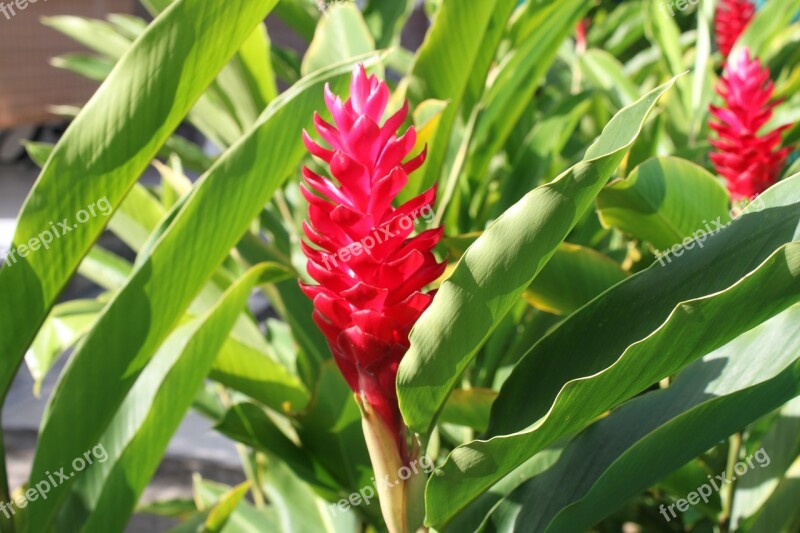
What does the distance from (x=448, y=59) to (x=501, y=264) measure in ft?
1.84

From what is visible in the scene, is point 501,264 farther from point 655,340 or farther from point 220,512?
point 220,512

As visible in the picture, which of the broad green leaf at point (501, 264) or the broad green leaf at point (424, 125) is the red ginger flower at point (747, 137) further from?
the broad green leaf at point (501, 264)

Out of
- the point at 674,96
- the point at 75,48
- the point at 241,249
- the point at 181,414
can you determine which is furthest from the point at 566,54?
the point at 75,48

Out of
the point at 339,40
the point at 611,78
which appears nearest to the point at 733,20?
the point at 611,78

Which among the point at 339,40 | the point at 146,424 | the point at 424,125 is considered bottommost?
the point at 146,424

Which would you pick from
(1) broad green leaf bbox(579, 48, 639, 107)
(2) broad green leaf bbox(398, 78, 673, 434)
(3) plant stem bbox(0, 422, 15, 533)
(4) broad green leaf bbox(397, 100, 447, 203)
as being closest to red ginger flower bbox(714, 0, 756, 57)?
(1) broad green leaf bbox(579, 48, 639, 107)

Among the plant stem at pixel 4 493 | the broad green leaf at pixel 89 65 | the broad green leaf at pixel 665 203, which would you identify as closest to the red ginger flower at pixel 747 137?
the broad green leaf at pixel 665 203

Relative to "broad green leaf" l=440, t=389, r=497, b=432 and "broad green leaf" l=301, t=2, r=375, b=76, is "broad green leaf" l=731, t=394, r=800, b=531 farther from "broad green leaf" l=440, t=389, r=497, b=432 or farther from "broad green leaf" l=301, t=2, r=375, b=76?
"broad green leaf" l=301, t=2, r=375, b=76

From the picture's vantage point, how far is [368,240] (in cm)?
57

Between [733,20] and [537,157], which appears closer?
[537,157]

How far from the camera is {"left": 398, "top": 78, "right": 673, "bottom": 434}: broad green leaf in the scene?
21.1 inches

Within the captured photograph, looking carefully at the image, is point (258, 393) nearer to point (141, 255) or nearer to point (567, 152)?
point (141, 255)

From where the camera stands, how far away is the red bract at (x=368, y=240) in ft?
1.85

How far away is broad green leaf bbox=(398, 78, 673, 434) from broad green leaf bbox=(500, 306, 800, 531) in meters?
0.17
